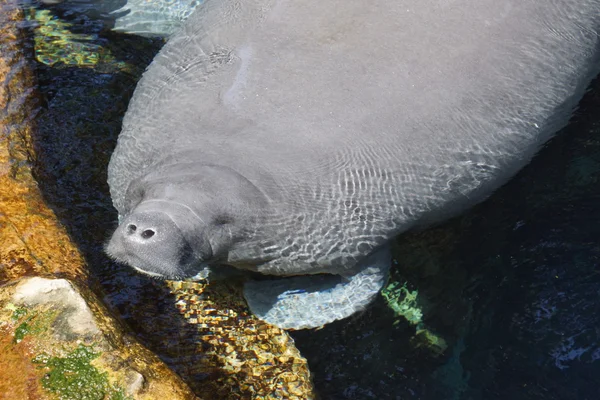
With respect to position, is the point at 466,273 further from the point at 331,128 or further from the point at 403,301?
the point at 331,128

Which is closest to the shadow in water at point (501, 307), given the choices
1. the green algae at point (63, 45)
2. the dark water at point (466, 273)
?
the dark water at point (466, 273)

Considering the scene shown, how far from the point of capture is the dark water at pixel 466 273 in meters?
4.82

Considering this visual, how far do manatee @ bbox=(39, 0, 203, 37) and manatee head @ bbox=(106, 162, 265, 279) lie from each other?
7.72ft

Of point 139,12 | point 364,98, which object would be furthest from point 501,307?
point 139,12

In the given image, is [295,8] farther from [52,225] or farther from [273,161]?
[52,225]

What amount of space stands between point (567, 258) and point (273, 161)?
2443mm

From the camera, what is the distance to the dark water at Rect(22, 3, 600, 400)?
190 inches

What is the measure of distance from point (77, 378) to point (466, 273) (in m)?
3.11

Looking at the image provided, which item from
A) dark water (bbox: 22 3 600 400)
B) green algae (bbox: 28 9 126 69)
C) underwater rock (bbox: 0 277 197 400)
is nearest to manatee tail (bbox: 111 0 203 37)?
green algae (bbox: 28 9 126 69)

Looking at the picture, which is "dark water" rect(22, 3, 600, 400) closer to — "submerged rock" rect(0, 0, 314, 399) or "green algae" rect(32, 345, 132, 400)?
"submerged rock" rect(0, 0, 314, 399)

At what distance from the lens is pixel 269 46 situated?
4.68 metres

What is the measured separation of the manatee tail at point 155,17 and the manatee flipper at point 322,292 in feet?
8.60

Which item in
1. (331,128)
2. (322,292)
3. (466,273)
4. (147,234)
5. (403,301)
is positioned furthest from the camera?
(466,273)

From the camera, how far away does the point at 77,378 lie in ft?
10.5
